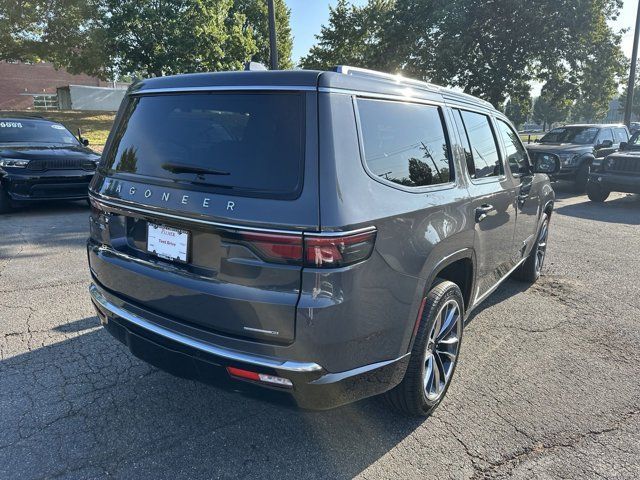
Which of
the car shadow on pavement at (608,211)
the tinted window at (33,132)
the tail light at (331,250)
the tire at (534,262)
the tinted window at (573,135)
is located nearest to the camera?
the tail light at (331,250)

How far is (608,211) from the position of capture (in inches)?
399

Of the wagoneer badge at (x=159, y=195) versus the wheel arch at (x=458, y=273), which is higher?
the wagoneer badge at (x=159, y=195)

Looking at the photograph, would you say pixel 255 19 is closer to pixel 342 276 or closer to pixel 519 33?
pixel 519 33

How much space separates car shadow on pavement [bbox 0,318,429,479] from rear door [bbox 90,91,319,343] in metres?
0.57

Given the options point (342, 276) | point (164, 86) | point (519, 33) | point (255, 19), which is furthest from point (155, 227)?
point (255, 19)

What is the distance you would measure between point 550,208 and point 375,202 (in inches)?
162

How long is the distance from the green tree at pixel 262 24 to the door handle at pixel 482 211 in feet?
101

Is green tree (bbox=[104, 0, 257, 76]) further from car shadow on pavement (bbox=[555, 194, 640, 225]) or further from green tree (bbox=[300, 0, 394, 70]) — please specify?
car shadow on pavement (bbox=[555, 194, 640, 225])

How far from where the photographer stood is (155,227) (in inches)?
91.4

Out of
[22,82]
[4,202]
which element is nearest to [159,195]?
[4,202]

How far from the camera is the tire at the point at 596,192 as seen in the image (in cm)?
1098

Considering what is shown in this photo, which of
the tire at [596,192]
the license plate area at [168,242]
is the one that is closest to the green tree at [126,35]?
the tire at [596,192]

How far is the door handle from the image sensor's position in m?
3.05

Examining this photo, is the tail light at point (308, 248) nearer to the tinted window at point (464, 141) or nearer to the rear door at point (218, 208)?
the rear door at point (218, 208)
